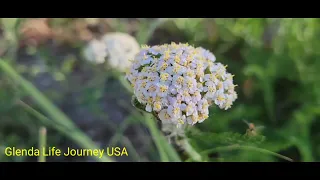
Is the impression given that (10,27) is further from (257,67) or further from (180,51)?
(257,67)

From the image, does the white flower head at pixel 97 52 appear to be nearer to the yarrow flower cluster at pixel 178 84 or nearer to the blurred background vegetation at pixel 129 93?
the blurred background vegetation at pixel 129 93

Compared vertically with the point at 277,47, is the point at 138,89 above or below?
below

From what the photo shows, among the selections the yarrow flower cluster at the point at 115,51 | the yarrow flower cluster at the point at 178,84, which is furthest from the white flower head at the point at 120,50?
the yarrow flower cluster at the point at 178,84

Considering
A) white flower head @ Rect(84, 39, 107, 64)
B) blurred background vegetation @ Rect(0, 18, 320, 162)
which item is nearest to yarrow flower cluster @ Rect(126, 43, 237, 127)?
blurred background vegetation @ Rect(0, 18, 320, 162)

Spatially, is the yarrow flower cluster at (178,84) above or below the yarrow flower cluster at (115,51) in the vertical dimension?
below

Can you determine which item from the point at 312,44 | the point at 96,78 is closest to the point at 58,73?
the point at 96,78

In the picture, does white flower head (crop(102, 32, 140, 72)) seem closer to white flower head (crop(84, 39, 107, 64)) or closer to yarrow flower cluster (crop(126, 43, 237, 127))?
white flower head (crop(84, 39, 107, 64))
